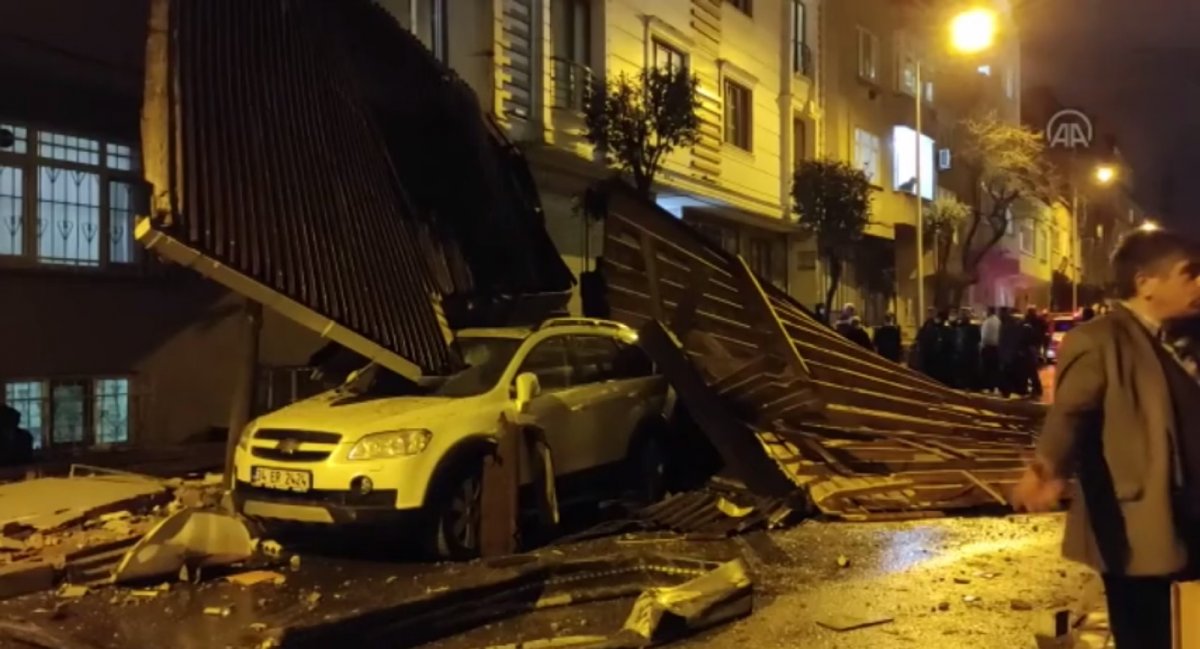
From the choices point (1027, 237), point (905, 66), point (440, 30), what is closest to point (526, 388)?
point (440, 30)

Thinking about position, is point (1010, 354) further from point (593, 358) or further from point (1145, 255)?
point (1145, 255)

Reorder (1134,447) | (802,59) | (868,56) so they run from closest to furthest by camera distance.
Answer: (1134,447) → (802,59) → (868,56)

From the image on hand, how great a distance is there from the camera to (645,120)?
17.4m

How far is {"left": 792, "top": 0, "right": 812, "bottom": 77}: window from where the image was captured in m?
27.7

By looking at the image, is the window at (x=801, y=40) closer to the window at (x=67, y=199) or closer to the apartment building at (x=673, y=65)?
the apartment building at (x=673, y=65)

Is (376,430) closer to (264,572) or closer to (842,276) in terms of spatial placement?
(264,572)

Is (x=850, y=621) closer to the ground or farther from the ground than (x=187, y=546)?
closer to the ground

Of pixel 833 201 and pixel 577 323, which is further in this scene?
pixel 833 201

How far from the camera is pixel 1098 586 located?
24.2ft

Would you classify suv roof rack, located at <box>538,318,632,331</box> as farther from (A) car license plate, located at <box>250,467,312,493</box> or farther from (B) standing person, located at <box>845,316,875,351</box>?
(B) standing person, located at <box>845,316,875,351</box>

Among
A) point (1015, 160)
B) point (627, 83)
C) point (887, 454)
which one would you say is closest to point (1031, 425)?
point (887, 454)

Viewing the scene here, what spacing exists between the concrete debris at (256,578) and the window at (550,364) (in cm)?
242

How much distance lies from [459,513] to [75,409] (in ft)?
19.2

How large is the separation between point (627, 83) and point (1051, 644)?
13.4 meters
